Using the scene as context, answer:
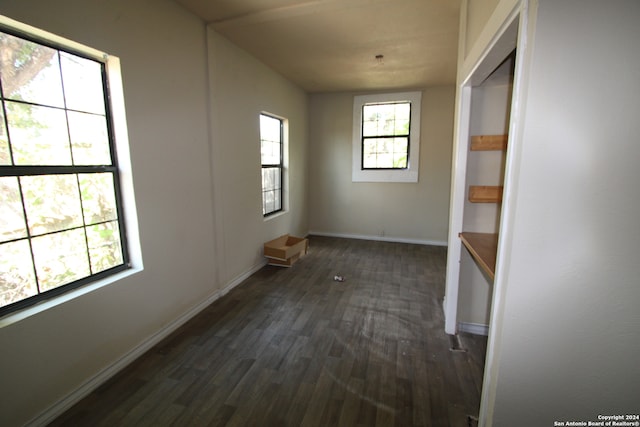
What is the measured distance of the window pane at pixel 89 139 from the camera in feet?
5.90

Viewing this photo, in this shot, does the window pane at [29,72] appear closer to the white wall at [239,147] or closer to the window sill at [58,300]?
the window sill at [58,300]

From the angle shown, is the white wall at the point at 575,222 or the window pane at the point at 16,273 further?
the window pane at the point at 16,273

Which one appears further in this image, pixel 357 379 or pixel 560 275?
pixel 357 379

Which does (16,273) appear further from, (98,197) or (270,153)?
(270,153)

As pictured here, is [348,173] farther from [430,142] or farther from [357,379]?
[357,379]

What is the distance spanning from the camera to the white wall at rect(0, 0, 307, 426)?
1.57m

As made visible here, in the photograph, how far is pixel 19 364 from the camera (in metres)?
1.48

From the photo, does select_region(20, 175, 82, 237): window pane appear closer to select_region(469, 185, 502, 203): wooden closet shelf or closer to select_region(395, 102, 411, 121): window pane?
select_region(469, 185, 502, 203): wooden closet shelf

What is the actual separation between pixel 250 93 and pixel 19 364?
3202 millimetres

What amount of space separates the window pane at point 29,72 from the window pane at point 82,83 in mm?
43

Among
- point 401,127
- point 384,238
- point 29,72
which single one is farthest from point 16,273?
point 401,127

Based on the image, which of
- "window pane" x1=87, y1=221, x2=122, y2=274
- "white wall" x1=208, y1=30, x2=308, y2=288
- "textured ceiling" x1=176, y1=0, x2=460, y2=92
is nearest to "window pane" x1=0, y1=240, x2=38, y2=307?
"window pane" x1=87, y1=221, x2=122, y2=274

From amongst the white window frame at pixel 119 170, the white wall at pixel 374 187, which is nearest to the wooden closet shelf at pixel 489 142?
the white window frame at pixel 119 170

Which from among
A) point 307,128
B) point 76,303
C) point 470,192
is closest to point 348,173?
point 307,128
